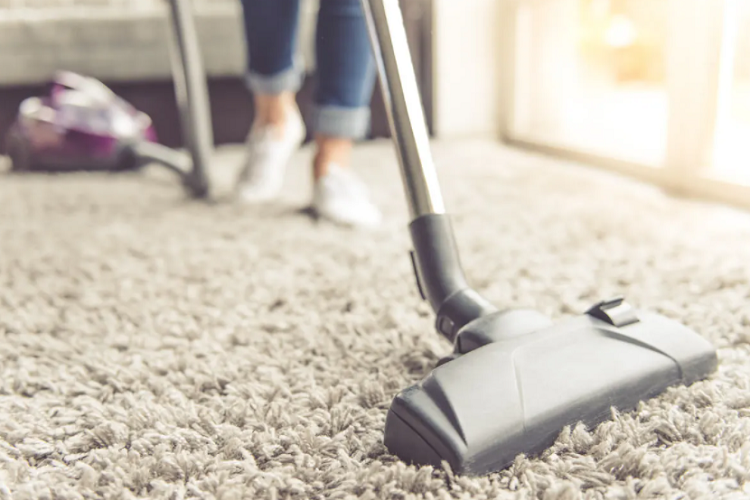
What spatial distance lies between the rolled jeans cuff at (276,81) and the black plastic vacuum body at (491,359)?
622mm

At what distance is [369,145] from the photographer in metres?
1.78

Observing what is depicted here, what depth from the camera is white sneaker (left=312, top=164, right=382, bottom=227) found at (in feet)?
3.19

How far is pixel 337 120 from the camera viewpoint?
982 millimetres

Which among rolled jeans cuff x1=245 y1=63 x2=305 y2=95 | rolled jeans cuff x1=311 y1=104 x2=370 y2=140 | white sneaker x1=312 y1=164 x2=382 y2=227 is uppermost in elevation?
rolled jeans cuff x1=245 y1=63 x2=305 y2=95

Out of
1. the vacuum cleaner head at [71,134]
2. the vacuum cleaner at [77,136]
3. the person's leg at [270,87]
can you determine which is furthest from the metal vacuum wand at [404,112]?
the vacuum cleaner head at [71,134]

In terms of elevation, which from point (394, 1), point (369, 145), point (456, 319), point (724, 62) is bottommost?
point (369, 145)

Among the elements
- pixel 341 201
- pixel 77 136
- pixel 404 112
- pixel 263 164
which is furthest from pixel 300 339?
pixel 77 136

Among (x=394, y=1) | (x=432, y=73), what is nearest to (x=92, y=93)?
(x=432, y=73)

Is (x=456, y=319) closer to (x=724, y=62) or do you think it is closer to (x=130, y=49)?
(x=724, y=62)

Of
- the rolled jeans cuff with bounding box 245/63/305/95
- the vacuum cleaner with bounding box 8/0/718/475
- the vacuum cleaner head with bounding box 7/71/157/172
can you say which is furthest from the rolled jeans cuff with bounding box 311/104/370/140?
the vacuum cleaner head with bounding box 7/71/157/172

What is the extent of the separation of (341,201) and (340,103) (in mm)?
157

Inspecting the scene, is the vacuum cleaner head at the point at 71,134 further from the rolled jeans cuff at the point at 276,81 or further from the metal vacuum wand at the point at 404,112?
the metal vacuum wand at the point at 404,112

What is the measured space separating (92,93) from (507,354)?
1464mm

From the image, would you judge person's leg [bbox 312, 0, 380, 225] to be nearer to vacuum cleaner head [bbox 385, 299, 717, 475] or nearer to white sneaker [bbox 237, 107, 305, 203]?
white sneaker [bbox 237, 107, 305, 203]
